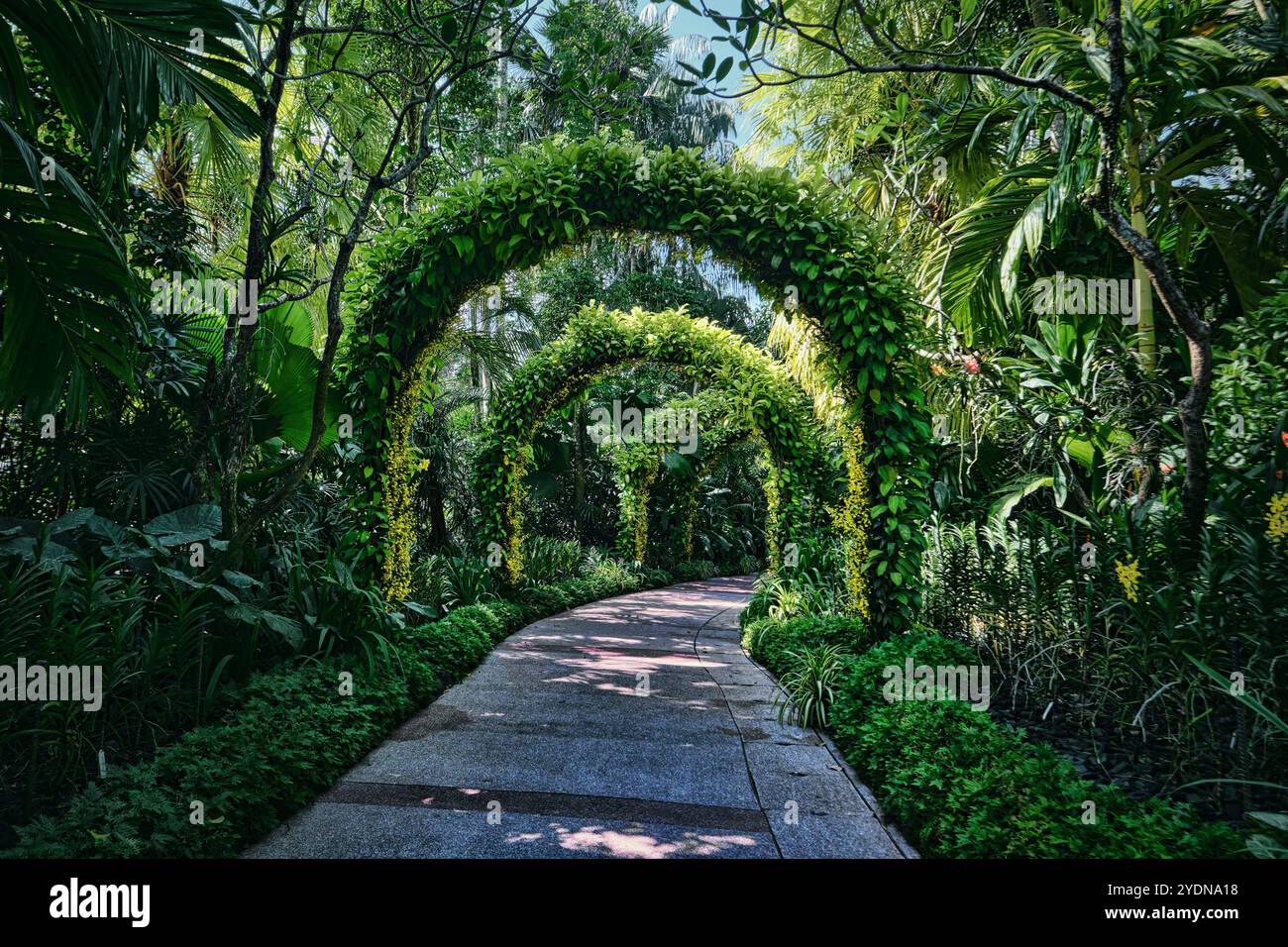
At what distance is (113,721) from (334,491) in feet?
12.9

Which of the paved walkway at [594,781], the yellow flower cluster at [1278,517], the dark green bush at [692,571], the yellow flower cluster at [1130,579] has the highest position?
the yellow flower cluster at [1278,517]

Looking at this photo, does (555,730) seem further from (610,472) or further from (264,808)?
(610,472)

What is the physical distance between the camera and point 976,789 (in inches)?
122

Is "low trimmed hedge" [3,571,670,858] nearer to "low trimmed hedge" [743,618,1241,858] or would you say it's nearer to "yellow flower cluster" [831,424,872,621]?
"low trimmed hedge" [743,618,1241,858]

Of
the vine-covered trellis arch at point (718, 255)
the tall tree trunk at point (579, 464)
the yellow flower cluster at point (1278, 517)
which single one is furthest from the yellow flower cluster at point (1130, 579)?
the tall tree trunk at point (579, 464)

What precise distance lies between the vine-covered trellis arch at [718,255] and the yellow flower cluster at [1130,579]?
2.02 m

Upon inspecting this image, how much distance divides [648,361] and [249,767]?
772 centimetres

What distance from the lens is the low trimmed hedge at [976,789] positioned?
2512 millimetres

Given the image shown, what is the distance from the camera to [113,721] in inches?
133

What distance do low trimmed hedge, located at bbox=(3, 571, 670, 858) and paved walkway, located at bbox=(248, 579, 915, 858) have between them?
0.14 m

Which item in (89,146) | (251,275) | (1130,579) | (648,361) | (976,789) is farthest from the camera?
(648,361)

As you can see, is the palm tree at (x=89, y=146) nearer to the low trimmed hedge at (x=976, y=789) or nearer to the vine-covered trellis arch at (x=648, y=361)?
the low trimmed hedge at (x=976, y=789)

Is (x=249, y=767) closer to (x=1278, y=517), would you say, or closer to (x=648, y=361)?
(x=1278, y=517)

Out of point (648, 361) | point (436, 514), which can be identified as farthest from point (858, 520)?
point (436, 514)
